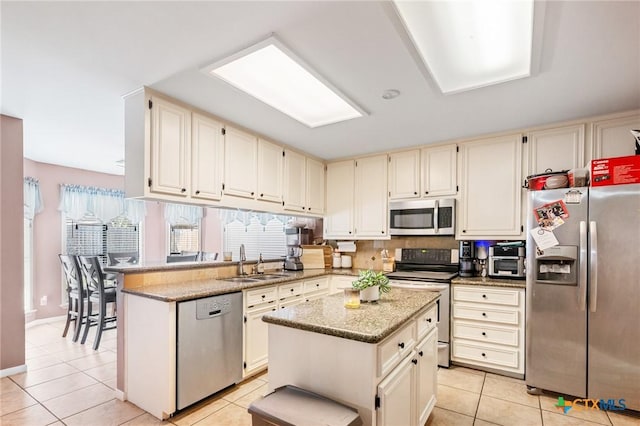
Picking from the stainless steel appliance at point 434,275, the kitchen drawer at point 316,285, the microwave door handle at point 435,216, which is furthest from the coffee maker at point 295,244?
the microwave door handle at point 435,216

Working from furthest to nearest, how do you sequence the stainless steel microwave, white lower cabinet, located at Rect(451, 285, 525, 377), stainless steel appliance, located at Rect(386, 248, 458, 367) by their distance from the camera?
the stainless steel microwave, stainless steel appliance, located at Rect(386, 248, 458, 367), white lower cabinet, located at Rect(451, 285, 525, 377)

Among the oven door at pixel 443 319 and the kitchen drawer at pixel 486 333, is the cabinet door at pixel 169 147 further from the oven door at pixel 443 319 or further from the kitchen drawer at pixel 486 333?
the kitchen drawer at pixel 486 333

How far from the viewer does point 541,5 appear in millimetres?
1515

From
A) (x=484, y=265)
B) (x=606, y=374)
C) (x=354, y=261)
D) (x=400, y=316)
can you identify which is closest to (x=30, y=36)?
(x=400, y=316)

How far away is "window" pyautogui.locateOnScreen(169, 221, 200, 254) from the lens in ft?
21.3

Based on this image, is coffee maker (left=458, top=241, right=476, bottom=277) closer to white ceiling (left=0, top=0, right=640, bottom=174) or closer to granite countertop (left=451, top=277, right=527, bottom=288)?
granite countertop (left=451, top=277, right=527, bottom=288)

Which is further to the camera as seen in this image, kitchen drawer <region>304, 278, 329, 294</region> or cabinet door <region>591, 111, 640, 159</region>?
kitchen drawer <region>304, 278, 329, 294</region>

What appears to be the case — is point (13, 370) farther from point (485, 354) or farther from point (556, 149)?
point (556, 149)

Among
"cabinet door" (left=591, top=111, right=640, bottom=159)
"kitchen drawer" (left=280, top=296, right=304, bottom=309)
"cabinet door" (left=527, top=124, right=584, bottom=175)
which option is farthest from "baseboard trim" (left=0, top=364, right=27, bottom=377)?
"cabinet door" (left=591, top=111, right=640, bottom=159)

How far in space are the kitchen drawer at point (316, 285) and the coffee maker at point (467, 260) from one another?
1.55 meters

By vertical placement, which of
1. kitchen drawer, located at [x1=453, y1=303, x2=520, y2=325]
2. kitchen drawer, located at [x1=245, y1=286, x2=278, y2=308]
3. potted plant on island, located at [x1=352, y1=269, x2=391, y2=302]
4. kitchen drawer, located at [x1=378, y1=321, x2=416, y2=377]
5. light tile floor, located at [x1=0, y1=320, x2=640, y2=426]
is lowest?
light tile floor, located at [x1=0, y1=320, x2=640, y2=426]

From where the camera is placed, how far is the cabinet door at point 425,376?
1.94 metres

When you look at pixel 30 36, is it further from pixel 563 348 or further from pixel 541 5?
pixel 563 348

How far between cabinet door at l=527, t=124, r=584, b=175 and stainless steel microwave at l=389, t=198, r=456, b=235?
0.87 m
